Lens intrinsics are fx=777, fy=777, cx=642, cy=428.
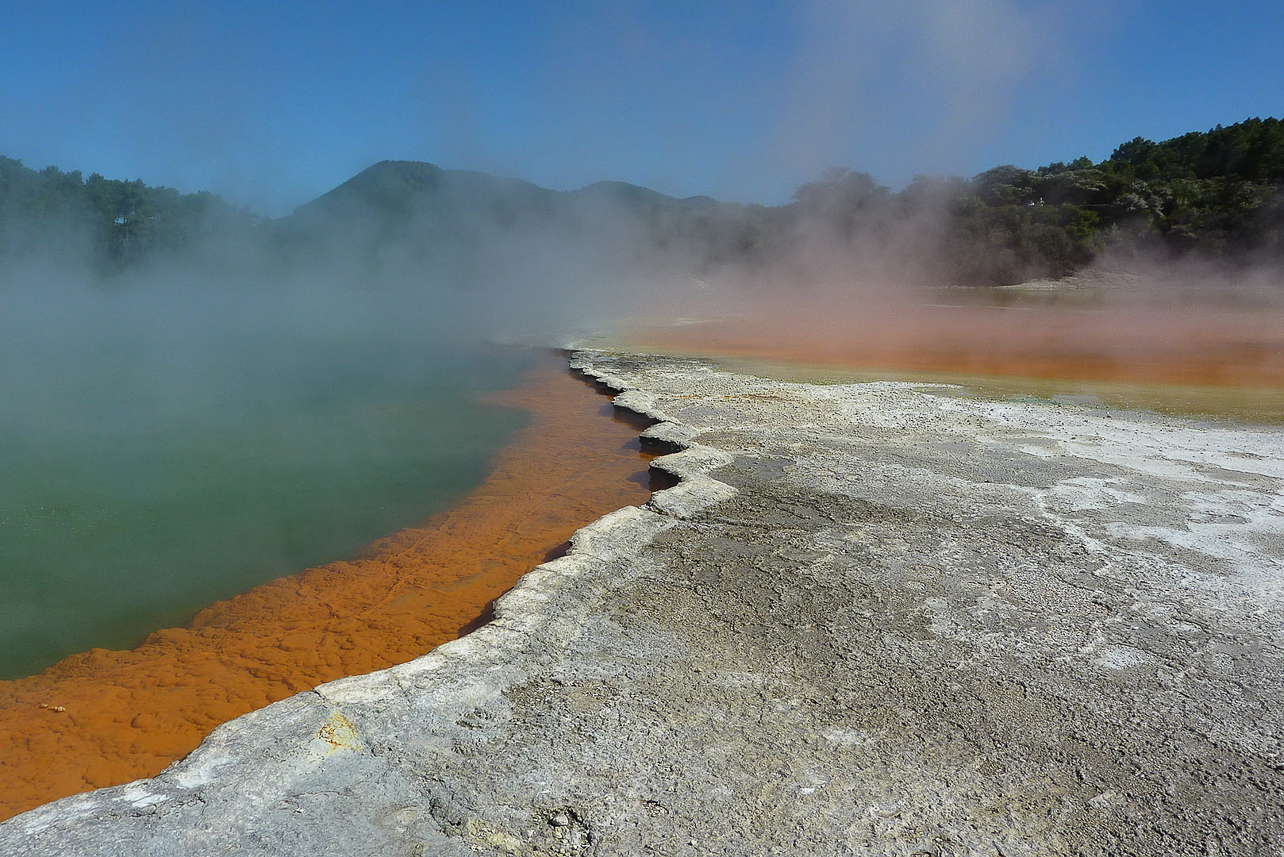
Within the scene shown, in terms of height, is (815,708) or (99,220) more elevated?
(99,220)

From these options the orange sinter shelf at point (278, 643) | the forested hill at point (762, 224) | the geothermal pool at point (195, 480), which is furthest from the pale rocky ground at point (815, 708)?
the forested hill at point (762, 224)

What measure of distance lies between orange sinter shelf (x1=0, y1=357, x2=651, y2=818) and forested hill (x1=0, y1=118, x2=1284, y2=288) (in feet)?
59.3

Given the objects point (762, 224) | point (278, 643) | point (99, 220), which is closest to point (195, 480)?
point (278, 643)

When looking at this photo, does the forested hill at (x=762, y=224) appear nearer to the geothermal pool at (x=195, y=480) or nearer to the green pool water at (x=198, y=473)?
the green pool water at (x=198, y=473)

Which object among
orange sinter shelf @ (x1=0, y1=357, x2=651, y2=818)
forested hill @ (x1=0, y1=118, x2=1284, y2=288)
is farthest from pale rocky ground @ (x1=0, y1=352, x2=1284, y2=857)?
forested hill @ (x1=0, y1=118, x2=1284, y2=288)

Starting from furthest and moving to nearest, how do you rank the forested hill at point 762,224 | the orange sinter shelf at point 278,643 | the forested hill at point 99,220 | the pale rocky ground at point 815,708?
the forested hill at point 99,220, the forested hill at point 762,224, the orange sinter shelf at point 278,643, the pale rocky ground at point 815,708

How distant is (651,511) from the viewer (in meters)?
2.81

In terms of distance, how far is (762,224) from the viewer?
907 inches

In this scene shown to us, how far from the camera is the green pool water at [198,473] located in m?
2.96

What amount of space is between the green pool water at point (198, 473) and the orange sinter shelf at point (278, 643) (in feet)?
0.63

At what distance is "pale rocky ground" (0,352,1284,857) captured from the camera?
128 centimetres

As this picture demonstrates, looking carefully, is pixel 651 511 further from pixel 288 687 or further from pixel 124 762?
pixel 124 762

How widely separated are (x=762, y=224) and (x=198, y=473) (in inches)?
811

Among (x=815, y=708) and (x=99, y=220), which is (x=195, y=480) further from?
(x=99, y=220)
